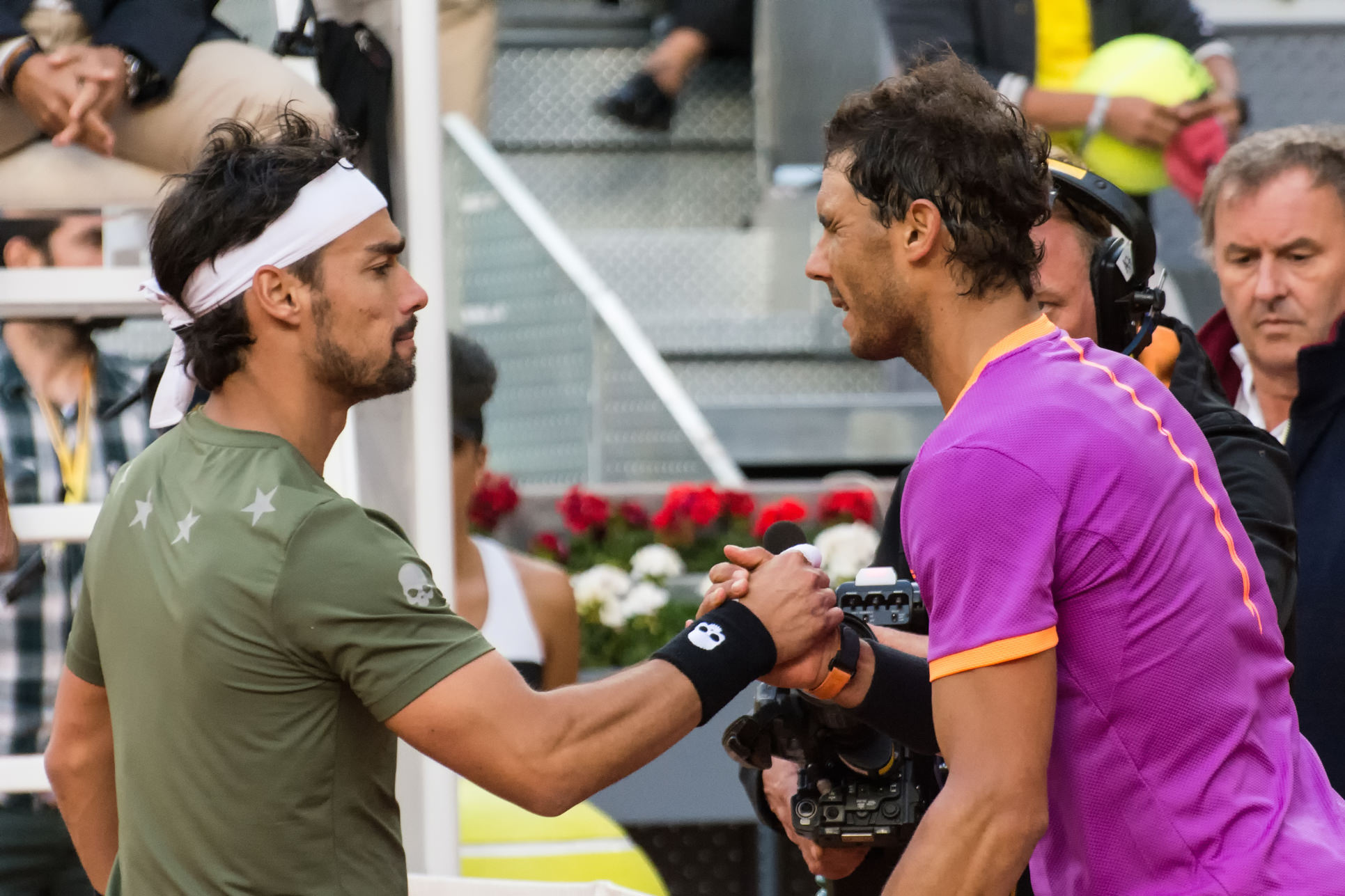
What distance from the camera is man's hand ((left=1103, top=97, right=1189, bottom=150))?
16.1 ft

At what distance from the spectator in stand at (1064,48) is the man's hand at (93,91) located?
256 cm

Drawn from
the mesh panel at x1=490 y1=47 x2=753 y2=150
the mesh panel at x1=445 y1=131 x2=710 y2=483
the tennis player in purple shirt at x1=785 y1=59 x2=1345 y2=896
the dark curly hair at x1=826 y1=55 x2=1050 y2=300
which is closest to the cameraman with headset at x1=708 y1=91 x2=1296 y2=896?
the dark curly hair at x1=826 y1=55 x2=1050 y2=300

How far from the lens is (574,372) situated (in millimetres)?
6805

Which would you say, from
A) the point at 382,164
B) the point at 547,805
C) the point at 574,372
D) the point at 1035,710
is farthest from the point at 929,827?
the point at 574,372

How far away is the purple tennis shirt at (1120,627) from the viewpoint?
1.75m

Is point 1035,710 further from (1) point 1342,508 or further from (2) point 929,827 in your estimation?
(1) point 1342,508

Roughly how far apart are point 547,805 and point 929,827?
52 cm

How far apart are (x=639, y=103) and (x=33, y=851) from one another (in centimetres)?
596

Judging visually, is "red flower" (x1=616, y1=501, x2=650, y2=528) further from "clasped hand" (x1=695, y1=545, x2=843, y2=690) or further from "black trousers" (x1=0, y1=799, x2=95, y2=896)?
"clasped hand" (x1=695, y1=545, x2=843, y2=690)

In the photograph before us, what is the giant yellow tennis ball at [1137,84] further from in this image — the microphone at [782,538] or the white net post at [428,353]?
the microphone at [782,538]

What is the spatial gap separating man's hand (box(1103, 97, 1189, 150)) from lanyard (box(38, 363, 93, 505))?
3190mm

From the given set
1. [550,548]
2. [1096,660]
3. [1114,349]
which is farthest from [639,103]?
[1096,660]

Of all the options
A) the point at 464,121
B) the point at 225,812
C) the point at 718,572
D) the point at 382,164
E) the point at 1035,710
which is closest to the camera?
the point at 1035,710

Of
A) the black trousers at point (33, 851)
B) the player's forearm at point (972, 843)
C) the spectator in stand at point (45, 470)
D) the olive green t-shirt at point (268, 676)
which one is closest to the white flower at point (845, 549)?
the spectator in stand at point (45, 470)
